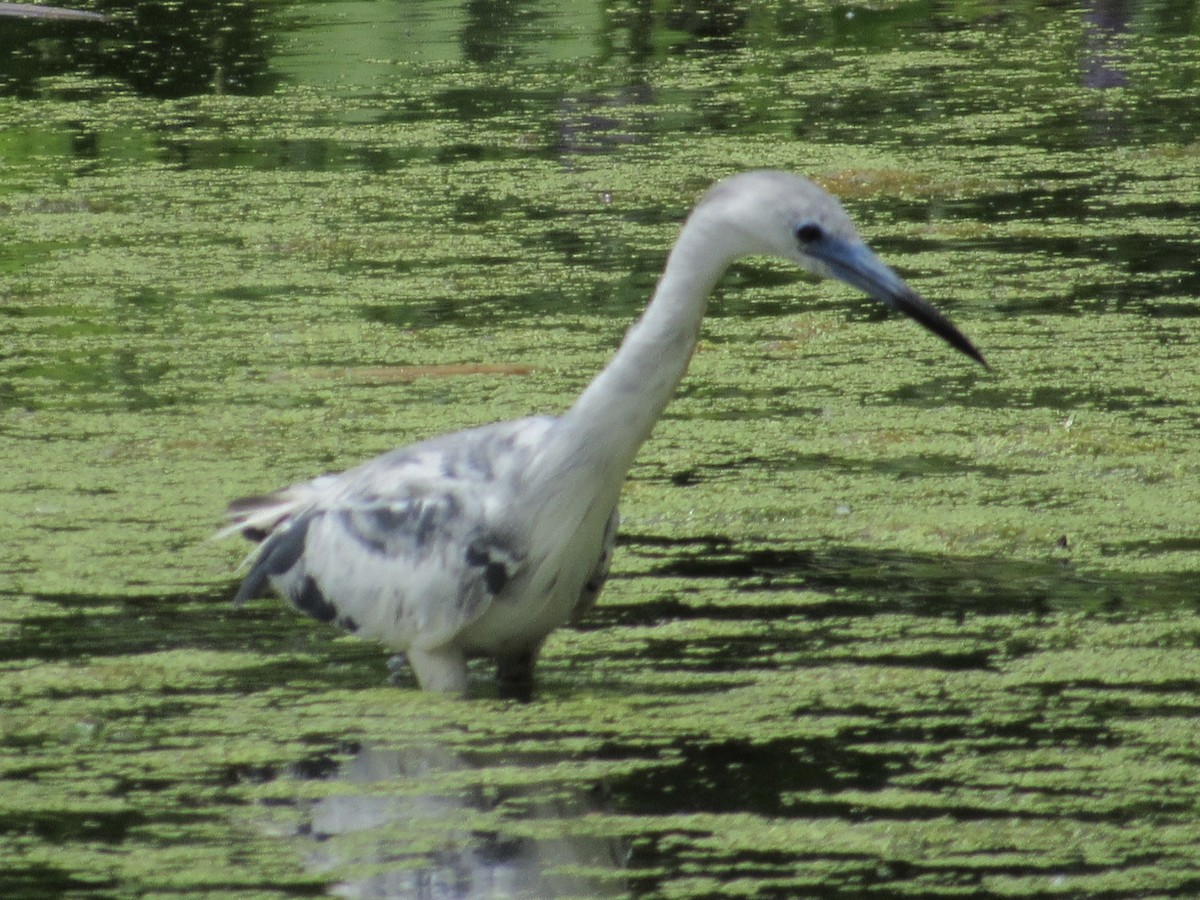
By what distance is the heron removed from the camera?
2.63 metres

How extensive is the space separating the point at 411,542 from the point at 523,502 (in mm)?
203

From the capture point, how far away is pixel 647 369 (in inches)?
105

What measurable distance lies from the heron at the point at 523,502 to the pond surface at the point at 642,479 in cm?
11

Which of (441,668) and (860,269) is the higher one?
(860,269)

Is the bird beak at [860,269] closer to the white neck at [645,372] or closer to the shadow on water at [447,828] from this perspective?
the white neck at [645,372]

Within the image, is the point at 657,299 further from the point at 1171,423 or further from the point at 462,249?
the point at 462,249

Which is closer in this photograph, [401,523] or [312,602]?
[401,523]

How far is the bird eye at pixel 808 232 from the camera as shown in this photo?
Answer: 2602 millimetres

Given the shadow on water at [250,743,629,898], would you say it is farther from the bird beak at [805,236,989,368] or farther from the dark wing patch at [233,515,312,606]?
the bird beak at [805,236,989,368]

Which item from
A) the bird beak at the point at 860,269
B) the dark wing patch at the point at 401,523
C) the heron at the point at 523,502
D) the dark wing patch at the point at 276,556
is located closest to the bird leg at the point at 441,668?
the heron at the point at 523,502

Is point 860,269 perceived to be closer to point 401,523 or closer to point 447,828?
point 401,523

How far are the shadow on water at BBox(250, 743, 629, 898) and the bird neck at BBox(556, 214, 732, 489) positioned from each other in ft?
1.25

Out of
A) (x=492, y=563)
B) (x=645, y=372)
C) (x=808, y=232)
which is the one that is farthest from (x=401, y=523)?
(x=808, y=232)

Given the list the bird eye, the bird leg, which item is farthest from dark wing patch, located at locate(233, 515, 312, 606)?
the bird eye
